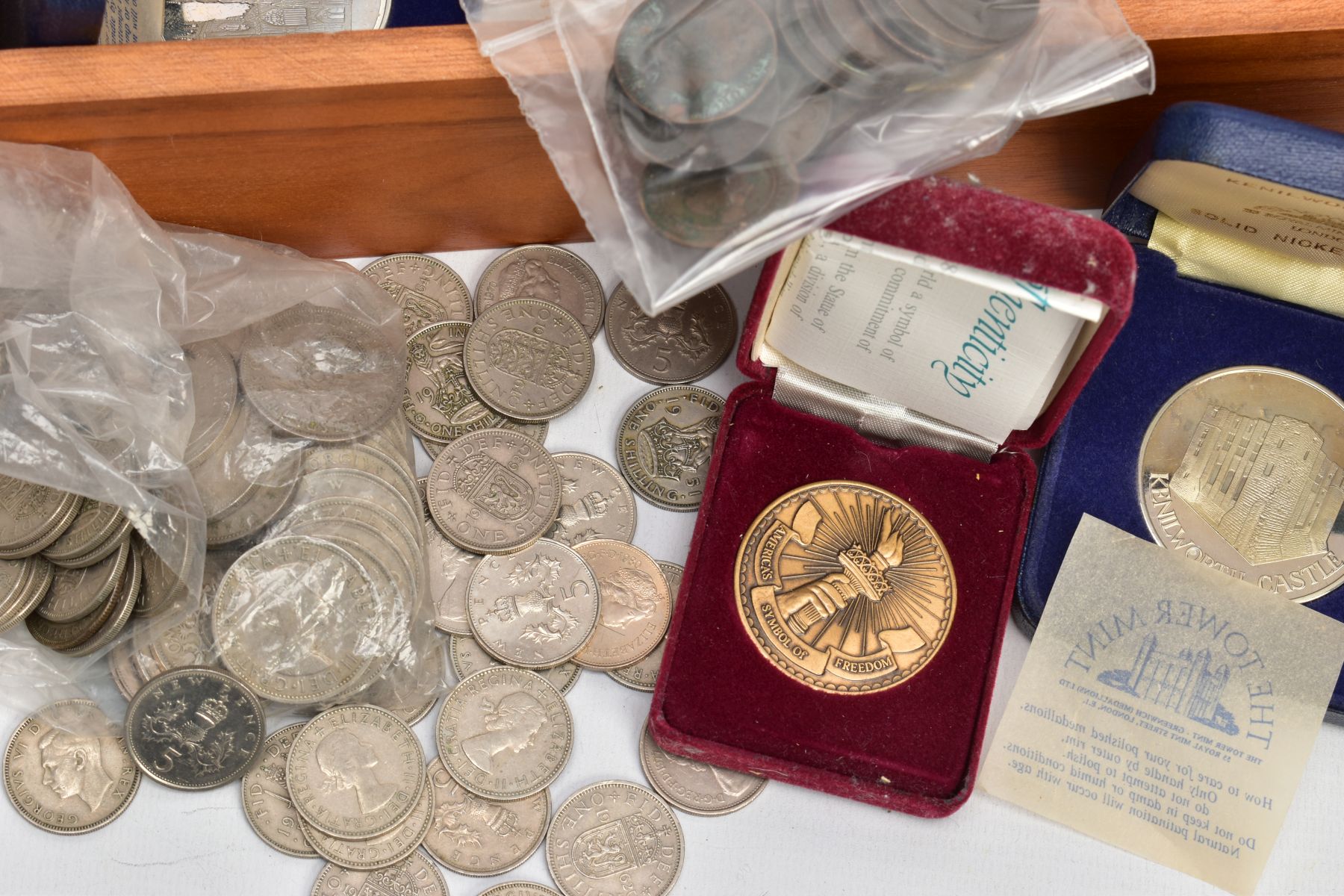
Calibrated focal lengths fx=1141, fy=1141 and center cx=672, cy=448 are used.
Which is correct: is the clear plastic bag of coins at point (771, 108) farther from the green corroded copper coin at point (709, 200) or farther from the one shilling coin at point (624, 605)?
the one shilling coin at point (624, 605)

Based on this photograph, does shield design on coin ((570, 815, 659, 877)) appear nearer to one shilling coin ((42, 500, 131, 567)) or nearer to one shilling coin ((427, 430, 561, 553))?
one shilling coin ((427, 430, 561, 553))

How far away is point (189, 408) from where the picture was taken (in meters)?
1.48

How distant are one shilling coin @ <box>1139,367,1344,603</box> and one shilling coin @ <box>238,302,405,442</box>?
3.54 ft

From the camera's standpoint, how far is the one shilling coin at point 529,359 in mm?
1649

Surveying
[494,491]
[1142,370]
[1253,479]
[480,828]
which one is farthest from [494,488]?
[1253,479]

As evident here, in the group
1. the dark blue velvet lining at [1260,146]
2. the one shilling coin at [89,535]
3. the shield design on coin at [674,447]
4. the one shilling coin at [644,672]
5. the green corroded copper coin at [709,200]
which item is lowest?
the one shilling coin at [644,672]

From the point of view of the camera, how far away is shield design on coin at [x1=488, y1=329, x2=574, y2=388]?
5.45 ft

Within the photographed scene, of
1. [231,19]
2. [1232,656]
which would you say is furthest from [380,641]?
[1232,656]

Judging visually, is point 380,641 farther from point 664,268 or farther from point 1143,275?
point 1143,275

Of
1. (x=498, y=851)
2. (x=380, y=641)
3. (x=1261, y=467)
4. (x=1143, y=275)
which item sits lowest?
(x=498, y=851)

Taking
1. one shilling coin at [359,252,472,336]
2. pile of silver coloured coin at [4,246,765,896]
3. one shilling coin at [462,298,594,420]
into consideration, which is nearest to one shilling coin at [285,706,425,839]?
pile of silver coloured coin at [4,246,765,896]

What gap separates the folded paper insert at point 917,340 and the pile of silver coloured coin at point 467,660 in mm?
213

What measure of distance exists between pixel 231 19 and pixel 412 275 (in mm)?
427

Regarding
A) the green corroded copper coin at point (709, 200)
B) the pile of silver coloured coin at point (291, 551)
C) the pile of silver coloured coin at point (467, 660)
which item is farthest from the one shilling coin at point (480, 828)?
the green corroded copper coin at point (709, 200)
